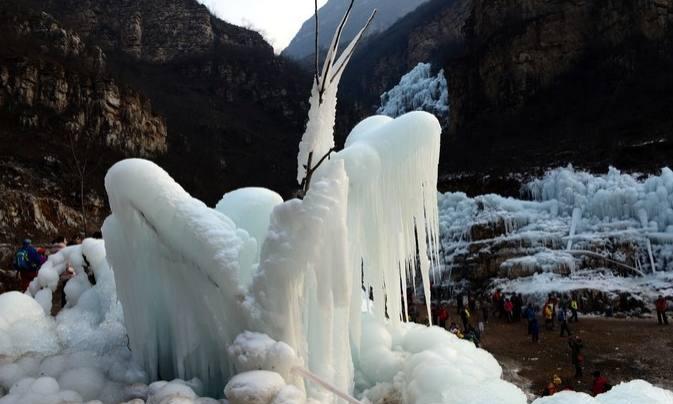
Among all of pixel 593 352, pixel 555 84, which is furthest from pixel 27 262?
pixel 555 84

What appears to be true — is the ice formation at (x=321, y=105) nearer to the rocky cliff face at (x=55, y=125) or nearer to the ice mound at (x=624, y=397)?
the ice mound at (x=624, y=397)

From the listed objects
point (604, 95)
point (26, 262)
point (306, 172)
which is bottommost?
point (26, 262)

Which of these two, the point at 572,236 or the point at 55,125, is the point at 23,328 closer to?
the point at 572,236

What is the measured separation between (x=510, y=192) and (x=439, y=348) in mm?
23241

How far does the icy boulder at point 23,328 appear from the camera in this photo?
480cm

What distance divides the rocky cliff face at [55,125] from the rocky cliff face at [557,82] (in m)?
25.9

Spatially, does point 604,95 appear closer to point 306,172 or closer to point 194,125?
point 194,125

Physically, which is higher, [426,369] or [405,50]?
[405,50]

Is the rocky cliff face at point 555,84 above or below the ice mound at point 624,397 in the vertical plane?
above

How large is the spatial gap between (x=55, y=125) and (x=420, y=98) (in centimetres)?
3960

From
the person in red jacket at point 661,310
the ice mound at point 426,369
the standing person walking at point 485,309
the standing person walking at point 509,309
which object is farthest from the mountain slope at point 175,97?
the person in red jacket at point 661,310

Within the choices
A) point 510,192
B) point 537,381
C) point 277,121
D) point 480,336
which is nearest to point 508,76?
point 510,192

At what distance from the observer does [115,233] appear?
449cm

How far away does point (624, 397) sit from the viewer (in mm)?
3840
